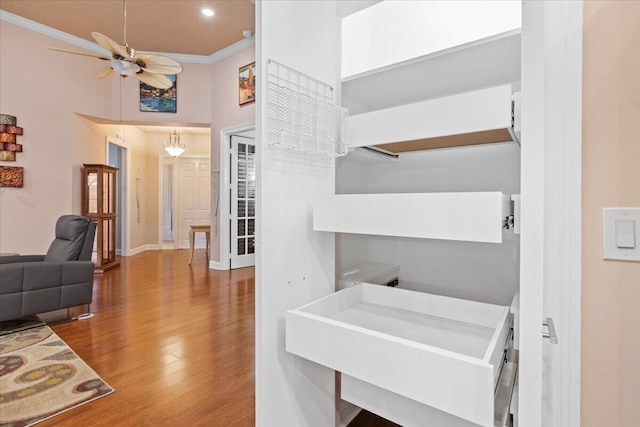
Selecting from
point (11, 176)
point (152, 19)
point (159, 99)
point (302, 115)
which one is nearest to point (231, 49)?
point (152, 19)

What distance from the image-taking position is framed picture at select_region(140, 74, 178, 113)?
5195mm

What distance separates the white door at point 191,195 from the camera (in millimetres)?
7559

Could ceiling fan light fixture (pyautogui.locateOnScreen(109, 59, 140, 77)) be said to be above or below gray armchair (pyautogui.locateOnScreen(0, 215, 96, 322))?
above

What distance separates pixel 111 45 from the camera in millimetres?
2645

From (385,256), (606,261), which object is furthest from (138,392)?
(606,261)

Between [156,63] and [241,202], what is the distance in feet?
8.55

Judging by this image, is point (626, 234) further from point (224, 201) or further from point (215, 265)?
point (215, 265)

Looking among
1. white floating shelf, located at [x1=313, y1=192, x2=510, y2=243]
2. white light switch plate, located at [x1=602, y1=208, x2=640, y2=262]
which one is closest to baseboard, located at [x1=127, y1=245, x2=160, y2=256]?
white floating shelf, located at [x1=313, y1=192, x2=510, y2=243]

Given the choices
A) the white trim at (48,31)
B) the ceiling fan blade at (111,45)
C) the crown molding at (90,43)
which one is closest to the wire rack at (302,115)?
the ceiling fan blade at (111,45)

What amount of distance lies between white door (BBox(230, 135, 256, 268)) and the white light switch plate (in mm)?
4795

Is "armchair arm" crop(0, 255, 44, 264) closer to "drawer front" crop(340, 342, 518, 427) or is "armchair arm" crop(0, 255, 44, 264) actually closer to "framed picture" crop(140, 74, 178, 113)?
"framed picture" crop(140, 74, 178, 113)

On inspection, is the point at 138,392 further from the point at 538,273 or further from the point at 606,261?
the point at 606,261

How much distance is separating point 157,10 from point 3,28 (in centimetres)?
195

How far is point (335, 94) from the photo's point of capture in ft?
4.45
